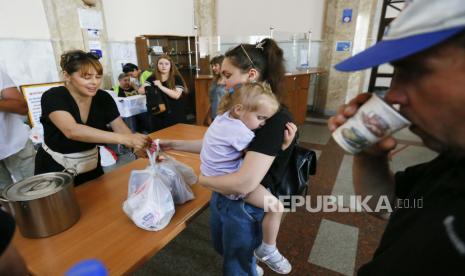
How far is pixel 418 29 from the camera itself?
0.38 m

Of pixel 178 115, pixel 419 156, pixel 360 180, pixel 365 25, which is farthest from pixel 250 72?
pixel 365 25

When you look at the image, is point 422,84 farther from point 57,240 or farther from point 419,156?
point 419,156

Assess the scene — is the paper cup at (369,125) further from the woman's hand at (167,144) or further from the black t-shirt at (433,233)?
the woman's hand at (167,144)

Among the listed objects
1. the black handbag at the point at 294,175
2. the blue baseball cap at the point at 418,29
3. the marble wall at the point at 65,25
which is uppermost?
the marble wall at the point at 65,25

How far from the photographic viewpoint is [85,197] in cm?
125

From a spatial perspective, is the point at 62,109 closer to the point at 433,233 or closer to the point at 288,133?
the point at 288,133

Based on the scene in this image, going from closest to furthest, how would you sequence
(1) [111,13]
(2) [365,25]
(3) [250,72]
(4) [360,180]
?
(4) [360,180] < (3) [250,72] < (1) [111,13] < (2) [365,25]

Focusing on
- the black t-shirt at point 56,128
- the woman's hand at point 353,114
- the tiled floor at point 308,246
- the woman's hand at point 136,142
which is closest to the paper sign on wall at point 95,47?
the black t-shirt at point 56,128

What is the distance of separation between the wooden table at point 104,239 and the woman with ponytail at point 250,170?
192 millimetres

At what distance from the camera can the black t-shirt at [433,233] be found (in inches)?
15.0

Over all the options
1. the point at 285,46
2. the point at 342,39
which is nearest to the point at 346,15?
the point at 342,39

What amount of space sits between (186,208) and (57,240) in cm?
50

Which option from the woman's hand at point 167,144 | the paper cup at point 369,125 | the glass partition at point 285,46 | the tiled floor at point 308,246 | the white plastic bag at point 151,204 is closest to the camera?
the paper cup at point 369,125
